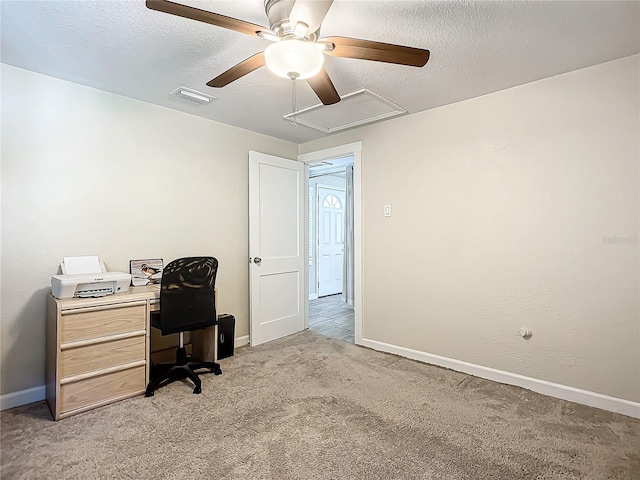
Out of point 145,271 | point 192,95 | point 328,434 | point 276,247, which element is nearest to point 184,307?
point 145,271

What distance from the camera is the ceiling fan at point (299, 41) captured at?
1.42m

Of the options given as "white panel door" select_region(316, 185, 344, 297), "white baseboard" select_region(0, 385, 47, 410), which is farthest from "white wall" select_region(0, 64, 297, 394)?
"white panel door" select_region(316, 185, 344, 297)

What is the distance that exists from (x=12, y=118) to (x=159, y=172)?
102 centimetres

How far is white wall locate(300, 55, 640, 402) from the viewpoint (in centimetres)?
225

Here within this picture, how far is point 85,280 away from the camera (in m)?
2.27

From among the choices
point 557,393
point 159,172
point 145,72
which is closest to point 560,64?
point 557,393

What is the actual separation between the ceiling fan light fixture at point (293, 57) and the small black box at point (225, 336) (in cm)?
243

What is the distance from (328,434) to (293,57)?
2040 millimetres

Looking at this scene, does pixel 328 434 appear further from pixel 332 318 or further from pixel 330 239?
pixel 330 239

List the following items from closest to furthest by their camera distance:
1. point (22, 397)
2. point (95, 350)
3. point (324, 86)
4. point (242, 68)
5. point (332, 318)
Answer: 1. point (242, 68)
2. point (324, 86)
3. point (95, 350)
4. point (22, 397)
5. point (332, 318)

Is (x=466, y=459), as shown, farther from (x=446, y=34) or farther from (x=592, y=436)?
(x=446, y=34)

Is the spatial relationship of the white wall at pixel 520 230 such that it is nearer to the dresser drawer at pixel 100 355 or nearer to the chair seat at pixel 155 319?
the chair seat at pixel 155 319

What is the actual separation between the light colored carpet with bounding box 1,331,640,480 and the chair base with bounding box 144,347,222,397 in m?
0.06

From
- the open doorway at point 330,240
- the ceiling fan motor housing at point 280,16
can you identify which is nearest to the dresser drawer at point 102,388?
the ceiling fan motor housing at point 280,16
